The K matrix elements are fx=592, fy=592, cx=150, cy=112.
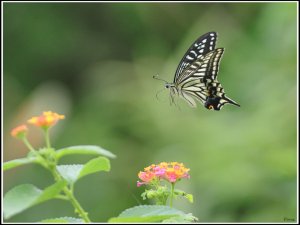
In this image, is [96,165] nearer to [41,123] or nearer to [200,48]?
[41,123]

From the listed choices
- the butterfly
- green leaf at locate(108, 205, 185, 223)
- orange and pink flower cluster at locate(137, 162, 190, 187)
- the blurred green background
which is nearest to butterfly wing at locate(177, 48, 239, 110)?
the butterfly

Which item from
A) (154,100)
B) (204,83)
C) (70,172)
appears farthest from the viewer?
(154,100)

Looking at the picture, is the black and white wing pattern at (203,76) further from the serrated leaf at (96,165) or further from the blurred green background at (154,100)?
the serrated leaf at (96,165)

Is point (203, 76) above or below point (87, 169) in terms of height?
above

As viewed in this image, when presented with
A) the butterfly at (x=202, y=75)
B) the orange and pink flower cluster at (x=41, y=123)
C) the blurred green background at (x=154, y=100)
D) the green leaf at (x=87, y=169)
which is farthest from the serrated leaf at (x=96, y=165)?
the blurred green background at (x=154, y=100)

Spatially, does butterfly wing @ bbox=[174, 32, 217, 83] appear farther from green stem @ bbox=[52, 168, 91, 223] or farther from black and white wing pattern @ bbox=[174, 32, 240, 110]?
green stem @ bbox=[52, 168, 91, 223]

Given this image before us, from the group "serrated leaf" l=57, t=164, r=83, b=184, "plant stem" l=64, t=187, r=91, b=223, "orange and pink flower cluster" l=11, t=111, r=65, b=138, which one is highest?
"orange and pink flower cluster" l=11, t=111, r=65, b=138

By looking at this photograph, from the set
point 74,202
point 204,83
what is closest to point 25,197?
point 74,202
